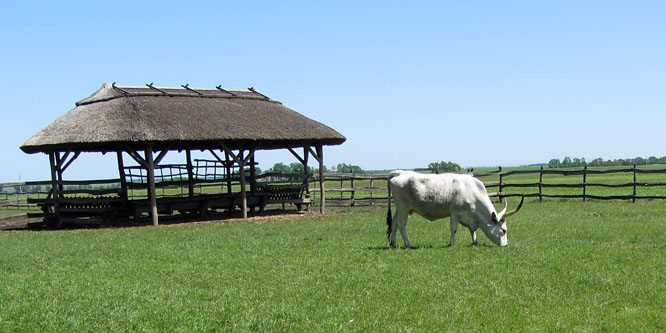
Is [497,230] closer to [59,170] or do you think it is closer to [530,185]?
[530,185]

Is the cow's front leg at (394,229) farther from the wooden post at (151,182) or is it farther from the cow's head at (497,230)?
the wooden post at (151,182)

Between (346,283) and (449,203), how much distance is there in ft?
14.1

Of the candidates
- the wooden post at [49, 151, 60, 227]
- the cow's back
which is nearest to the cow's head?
the cow's back

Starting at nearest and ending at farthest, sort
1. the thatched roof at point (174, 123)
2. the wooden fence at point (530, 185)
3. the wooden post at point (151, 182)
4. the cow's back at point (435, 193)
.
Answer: the cow's back at point (435, 193)
the thatched roof at point (174, 123)
the wooden post at point (151, 182)
the wooden fence at point (530, 185)

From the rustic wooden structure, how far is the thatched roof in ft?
0.11

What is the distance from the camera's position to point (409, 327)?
23.0 ft

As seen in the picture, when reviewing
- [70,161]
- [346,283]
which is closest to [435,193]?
[346,283]

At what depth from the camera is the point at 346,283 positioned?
30.3ft

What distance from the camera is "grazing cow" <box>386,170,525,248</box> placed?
41.5ft

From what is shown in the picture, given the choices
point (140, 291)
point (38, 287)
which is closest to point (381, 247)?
point (140, 291)

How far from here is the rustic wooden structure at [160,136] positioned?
20.8 m

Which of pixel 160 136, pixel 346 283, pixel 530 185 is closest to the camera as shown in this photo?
pixel 346 283

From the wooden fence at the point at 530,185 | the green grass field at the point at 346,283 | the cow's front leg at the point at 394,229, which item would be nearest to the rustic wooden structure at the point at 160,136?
the wooden fence at the point at 530,185

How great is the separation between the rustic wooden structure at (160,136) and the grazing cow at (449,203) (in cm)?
1000
